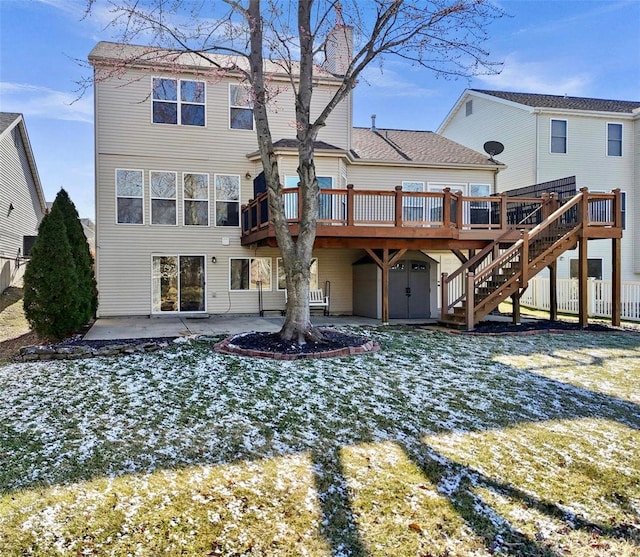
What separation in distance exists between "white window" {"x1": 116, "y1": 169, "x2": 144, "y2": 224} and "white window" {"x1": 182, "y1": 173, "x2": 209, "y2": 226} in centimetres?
126

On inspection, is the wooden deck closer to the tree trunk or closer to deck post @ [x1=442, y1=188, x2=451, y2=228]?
deck post @ [x1=442, y1=188, x2=451, y2=228]

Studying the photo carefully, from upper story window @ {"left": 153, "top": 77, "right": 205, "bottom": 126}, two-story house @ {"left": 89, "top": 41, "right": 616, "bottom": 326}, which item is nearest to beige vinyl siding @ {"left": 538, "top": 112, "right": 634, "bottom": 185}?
two-story house @ {"left": 89, "top": 41, "right": 616, "bottom": 326}

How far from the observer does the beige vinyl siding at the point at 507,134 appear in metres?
17.5

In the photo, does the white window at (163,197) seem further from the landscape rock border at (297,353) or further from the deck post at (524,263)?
the deck post at (524,263)

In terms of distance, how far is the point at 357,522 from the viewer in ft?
9.66

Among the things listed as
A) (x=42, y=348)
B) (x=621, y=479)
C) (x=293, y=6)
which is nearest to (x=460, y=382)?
(x=621, y=479)

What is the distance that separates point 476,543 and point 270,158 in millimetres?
6953

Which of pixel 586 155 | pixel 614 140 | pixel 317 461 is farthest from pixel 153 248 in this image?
pixel 614 140

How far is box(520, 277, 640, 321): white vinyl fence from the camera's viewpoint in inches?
528

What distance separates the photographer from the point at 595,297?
14.3m

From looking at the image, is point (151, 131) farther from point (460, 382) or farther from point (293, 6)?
point (460, 382)

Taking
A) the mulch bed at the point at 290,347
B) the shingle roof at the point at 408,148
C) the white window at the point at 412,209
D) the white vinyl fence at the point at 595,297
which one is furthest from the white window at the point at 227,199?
the white vinyl fence at the point at 595,297

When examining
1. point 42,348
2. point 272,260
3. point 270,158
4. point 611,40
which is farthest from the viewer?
point 611,40

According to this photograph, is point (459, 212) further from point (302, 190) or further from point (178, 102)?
point (178, 102)
